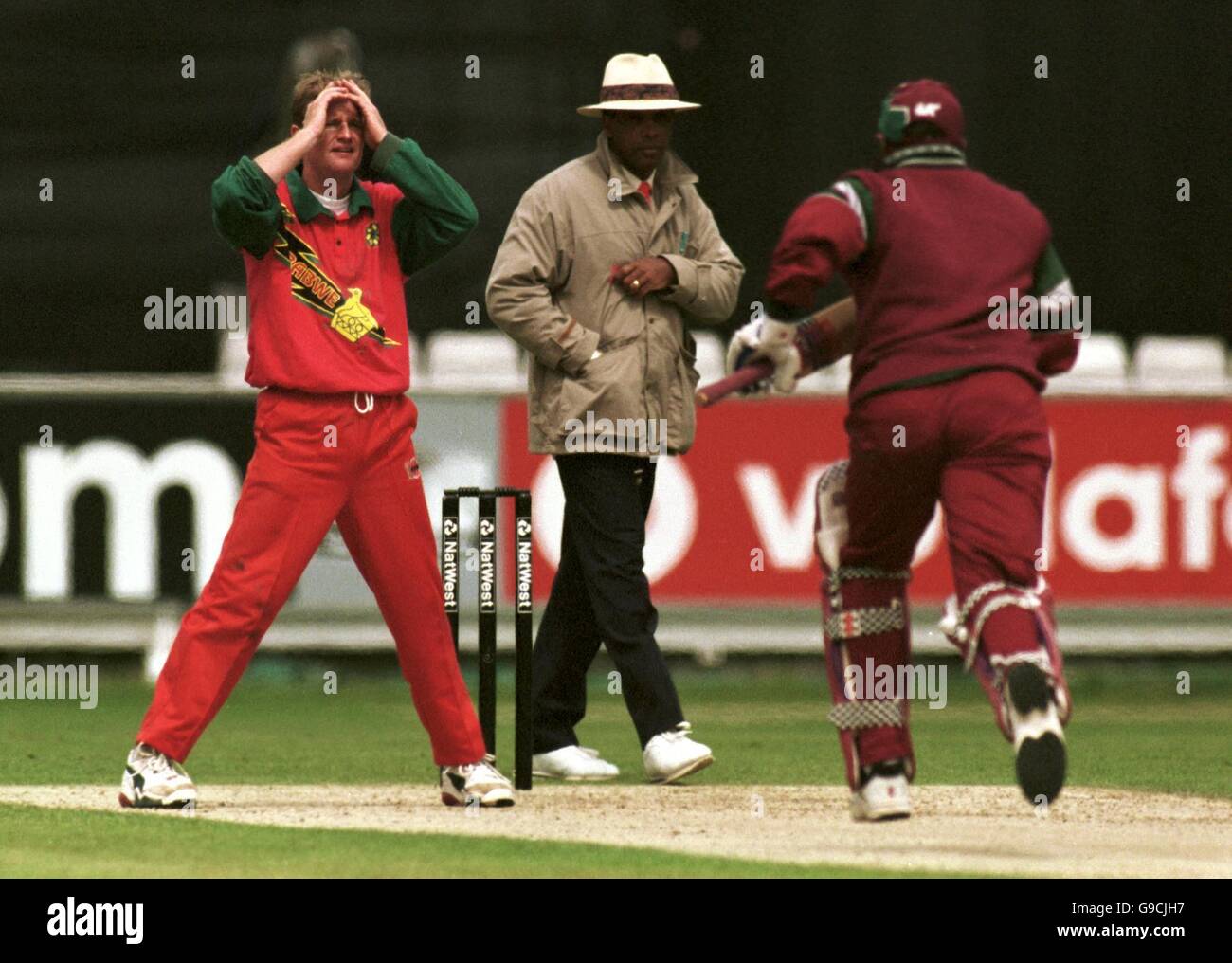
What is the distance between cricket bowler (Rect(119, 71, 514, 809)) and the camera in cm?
758

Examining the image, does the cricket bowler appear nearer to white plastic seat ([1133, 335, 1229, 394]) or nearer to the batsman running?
the batsman running

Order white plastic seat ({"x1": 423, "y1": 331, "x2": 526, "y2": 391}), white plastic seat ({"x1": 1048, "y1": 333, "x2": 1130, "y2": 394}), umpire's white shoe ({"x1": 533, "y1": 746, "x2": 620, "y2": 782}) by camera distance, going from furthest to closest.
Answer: white plastic seat ({"x1": 1048, "y1": 333, "x2": 1130, "y2": 394}), white plastic seat ({"x1": 423, "y1": 331, "x2": 526, "y2": 391}), umpire's white shoe ({"x1": 533, "y1": 746, "x2": 620, "y2": 782})

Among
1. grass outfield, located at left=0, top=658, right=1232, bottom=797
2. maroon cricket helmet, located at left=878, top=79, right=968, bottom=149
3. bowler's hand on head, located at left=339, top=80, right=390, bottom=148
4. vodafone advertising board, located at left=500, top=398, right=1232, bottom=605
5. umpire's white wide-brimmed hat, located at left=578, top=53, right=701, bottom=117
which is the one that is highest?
umpire's white wide-brimmed hat, located at left=578, top=53, right=701, bottom=117

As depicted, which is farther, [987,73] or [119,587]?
[987,73]

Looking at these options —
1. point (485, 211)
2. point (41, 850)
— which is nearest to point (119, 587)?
point (485, 211)

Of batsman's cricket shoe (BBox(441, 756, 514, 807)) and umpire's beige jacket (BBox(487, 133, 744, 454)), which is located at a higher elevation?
umpire's beige jacket (BBox(487, 133, 744, 454))

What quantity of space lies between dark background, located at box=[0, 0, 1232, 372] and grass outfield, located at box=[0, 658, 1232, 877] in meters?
1.75

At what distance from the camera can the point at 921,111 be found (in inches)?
278

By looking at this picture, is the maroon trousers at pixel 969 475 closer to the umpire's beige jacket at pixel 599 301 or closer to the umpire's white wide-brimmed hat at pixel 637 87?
the umpire's beige jacket at pixel 599 301

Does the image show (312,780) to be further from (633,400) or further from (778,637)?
(778,637)

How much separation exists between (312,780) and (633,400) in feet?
5.10

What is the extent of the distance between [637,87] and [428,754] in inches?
97.3

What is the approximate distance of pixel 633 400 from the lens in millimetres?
8438

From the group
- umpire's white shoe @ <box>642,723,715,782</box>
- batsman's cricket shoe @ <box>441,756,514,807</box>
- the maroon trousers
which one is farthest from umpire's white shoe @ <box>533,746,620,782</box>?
the maroon trousers
